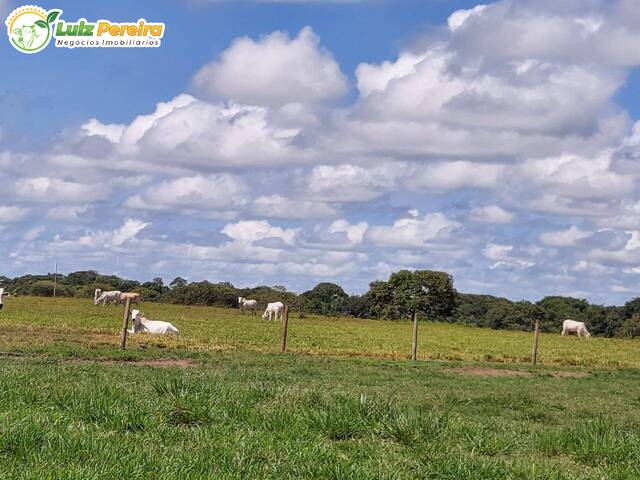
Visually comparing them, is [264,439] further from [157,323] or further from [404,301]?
[404,301]

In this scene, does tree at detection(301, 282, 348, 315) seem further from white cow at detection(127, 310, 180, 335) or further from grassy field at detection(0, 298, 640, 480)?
grassy field at detection(0, 298, 640, 480)

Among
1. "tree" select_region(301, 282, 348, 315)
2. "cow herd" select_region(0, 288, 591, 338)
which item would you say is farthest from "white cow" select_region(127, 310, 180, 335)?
"tree" select_region(301, 282, 348, 315)

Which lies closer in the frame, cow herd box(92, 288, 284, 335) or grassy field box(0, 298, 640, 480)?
grassy field box(0, 298, 640, 480)

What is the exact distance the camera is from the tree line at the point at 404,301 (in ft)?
316

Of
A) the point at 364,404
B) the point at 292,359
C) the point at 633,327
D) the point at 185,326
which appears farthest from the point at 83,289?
the point at 364,404

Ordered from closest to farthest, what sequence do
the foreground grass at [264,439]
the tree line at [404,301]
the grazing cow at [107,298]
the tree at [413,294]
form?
the foreground grass at [264,439]
the grazing cow at [107,298]
the tree line at [404,301]
the tree at [413,294]

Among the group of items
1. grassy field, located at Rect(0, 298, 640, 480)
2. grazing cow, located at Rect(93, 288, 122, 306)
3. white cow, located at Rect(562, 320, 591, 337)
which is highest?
white cow, located at Rect(562, 320, 591, 337)

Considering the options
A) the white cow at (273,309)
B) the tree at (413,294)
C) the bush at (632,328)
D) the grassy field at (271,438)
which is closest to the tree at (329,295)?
the tree at (413,294)

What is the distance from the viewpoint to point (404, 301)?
108 m

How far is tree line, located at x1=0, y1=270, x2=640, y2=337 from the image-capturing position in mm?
96312

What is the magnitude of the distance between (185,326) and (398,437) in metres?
36.7

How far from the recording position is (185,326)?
141 ft

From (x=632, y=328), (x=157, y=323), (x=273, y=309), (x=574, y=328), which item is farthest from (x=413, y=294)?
(x=157, y=323)

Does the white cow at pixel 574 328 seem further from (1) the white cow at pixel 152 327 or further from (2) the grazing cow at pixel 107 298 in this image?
(1) the white cow at pixel 152 327
